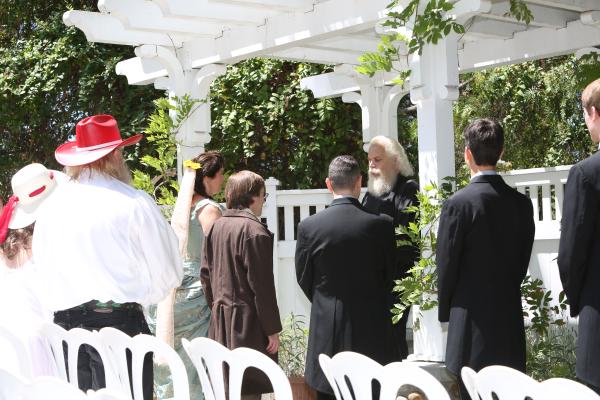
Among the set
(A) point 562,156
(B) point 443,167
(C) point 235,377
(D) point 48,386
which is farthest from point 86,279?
(A) point 562,156

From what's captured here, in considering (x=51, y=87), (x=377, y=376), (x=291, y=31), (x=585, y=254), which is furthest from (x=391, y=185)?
(x=51, y=87)

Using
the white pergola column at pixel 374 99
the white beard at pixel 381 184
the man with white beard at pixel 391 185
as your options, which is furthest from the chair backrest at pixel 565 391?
the white pergola column at pixel 374 99

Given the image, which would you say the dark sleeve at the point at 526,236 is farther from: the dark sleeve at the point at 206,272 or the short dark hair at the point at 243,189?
the dark sleeve at the point at 206,272

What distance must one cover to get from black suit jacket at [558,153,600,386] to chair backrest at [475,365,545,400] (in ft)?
3.97

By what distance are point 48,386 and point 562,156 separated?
9.41m

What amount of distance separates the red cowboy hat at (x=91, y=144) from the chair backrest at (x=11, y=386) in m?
1.55

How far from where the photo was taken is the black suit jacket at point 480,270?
425 centimetres

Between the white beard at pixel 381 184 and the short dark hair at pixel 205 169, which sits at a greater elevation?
the short dark hair at pixel 205 169

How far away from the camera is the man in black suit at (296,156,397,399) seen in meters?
4.74

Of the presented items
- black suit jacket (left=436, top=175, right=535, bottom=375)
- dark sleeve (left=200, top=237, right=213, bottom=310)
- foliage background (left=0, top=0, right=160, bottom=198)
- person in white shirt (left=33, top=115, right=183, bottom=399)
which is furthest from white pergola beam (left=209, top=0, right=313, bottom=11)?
foliage background (left=0, top=0, right=160, bottom=198)

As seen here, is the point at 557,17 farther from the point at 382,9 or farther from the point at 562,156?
the point at 562,156

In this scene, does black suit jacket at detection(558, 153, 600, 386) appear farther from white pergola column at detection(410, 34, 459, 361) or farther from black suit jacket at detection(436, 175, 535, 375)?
white pergola column at detection(410, 34, 459, 361)

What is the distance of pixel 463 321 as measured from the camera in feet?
14.0

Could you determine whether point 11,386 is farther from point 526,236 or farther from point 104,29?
point 104,29
